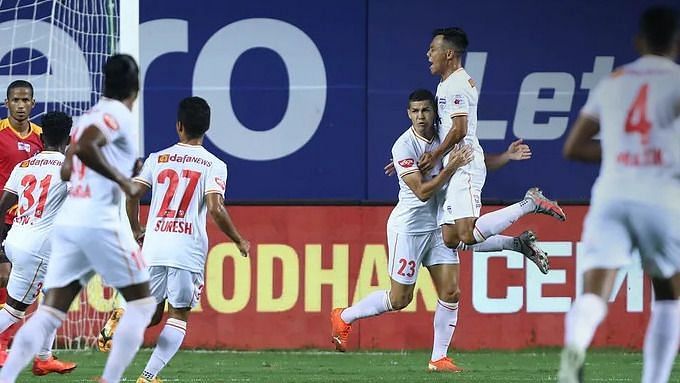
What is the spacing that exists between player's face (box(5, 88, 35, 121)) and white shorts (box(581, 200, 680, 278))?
631cm

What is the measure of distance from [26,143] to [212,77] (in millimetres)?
3645

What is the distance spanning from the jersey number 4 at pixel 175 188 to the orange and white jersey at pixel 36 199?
135 cm

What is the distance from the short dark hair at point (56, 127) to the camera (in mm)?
9656

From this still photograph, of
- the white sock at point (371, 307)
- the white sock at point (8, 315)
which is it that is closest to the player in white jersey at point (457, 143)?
the white sock at point (371, 307)

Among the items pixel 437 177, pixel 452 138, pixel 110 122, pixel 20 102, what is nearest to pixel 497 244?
pixel 437 177

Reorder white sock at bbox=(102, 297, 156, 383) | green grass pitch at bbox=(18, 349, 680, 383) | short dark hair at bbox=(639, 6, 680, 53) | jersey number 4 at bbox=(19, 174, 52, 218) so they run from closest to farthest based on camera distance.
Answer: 1. short dark hair at bbox=(639, 6, 680, 53)
2. white sock at bbox=(102, 297, 156, 383)
3. jersey number 4 at bbox=(19, 174, 52, 218)
4. green grass pitch at bbox=(18, 349, 680, 383)

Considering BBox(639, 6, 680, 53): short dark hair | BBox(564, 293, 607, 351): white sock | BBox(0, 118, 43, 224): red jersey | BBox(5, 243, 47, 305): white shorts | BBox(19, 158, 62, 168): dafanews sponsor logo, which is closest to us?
BBox(564, 293, 607, 351): white sock

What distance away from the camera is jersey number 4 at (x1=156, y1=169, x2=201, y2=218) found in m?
8.74

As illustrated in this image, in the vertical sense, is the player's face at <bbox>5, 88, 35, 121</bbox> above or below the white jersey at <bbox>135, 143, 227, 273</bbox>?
above

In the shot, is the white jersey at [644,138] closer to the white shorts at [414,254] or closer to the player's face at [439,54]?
the player's face at [439,54]

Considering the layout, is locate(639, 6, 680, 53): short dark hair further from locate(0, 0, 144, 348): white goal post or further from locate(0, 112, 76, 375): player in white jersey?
locate(0, 0, 144, 348): white goal post

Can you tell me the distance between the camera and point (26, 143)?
11555mm

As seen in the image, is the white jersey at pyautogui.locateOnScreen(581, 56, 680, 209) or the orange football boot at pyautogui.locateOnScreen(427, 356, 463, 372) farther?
the orange football boot at pyautogui.locateOnScreen(427, 356, 463, 372)

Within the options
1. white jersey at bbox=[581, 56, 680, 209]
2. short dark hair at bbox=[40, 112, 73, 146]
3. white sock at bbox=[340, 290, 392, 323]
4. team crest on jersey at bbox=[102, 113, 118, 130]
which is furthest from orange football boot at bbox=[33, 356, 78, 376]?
white jersey at bbox=[581, 56, 680, 209]
